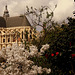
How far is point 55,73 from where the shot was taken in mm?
6238

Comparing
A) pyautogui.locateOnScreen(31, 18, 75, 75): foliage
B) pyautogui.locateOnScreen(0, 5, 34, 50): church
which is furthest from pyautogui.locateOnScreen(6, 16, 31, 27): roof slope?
Result: pyautogui.locateOnScreen(31, 18, 75, 75): foliage

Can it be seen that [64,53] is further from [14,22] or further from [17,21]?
[14,22]

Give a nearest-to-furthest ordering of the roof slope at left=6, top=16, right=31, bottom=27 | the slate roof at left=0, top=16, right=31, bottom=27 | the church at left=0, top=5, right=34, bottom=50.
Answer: the church at left=0, top=5, right=34, bottom=50 → the roof slope at left=6, top=16, right=31, bottom=27 → the slate roof at left=0, top=16, right=31, bottom=27

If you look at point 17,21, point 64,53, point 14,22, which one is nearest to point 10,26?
point 14,22

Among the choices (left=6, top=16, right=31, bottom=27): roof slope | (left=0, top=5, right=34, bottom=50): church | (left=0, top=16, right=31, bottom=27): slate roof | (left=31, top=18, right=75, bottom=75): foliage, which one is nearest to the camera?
(left=31, top=18, right=75, bottom=75): foliage

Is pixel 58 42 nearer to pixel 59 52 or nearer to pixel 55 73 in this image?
pixel 59 52

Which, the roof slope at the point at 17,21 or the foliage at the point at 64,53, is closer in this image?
the foliage at the point at 64,53

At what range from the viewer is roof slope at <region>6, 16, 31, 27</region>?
211 feet

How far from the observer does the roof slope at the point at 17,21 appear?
6433 centimetres

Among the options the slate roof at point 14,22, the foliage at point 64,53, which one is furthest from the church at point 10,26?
the foliage at point 64,53

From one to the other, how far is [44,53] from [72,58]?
3.25ft

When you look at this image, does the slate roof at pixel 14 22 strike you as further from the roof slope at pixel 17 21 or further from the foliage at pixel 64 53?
the foliage at pixel 64 53

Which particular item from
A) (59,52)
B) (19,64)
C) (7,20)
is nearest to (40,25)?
(59,52)

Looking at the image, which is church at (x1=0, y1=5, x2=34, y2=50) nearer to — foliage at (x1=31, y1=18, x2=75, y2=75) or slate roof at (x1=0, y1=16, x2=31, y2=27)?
slate roof at (x1=0, y1=16, x2=31, y2=27)
